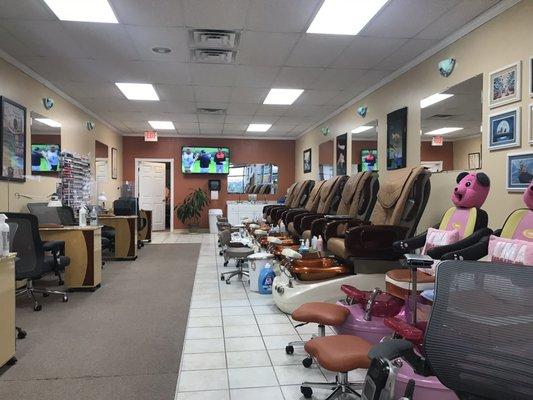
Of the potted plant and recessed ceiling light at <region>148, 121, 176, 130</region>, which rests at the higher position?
recessed ceiling light at <region>148, 121, 176, 130</region>

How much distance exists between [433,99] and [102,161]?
22.2 ft

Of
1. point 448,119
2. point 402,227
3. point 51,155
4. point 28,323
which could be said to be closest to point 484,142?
point 448,119

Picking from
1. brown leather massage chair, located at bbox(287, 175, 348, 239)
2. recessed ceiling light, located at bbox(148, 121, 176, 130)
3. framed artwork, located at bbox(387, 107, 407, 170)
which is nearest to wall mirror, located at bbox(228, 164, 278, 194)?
recessed ceiling light, located at bbox(148, 121, 176, 130)

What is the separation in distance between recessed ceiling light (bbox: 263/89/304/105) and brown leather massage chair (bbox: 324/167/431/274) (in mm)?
2668

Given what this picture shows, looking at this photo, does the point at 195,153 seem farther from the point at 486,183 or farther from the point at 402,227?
the point at 486,183

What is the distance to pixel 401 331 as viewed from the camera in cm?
183

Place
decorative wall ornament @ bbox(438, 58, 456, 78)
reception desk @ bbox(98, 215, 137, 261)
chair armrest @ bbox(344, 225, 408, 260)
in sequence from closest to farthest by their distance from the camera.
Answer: chair armrest @ bbox(344, 225, 408, 260) < decorative wall ornament @ bbox(438, 58, 456, 78) < reception desk @ bbox(98, 215, 137, 261)

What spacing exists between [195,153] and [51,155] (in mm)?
5210

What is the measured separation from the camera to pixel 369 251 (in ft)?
11.5

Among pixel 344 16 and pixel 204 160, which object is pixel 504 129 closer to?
pixel 344 16

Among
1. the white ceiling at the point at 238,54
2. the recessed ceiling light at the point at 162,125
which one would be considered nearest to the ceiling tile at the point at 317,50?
the white ceiling at the point at 238,54

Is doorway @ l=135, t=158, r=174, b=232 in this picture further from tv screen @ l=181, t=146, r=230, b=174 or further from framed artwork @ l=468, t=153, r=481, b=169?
framed artwork @ l=468, t=153, r=481, b=169

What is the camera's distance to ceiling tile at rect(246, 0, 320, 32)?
10.6ft

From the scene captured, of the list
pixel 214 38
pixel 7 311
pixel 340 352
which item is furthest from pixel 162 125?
pixel 340 352
